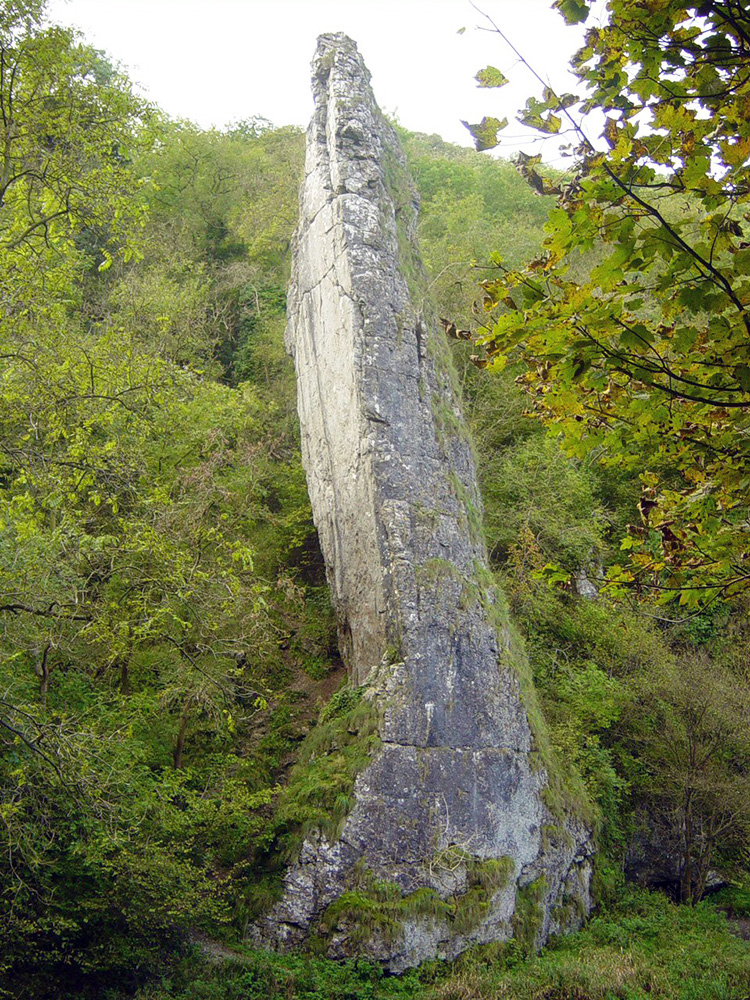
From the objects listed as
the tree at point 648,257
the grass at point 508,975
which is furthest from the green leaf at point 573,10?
the grass at point 508,975

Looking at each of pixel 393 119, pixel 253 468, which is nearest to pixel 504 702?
pixel 253 468

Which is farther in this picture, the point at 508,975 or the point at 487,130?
the point at 508,975

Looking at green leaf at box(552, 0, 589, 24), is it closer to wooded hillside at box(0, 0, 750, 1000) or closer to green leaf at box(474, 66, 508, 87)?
green leaf at box(474, 66, 508, 87)

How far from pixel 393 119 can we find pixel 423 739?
2937cm

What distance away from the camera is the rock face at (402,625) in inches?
390

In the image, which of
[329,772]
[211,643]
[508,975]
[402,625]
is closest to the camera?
[508,975]

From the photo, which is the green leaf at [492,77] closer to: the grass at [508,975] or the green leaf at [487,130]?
the green leaf at [487,130]

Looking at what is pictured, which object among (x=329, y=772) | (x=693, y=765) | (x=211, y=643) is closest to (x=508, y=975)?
(x=329, y=772)

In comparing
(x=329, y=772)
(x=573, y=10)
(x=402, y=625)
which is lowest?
(x=329, y=772)

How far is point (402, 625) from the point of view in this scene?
38.1 ft

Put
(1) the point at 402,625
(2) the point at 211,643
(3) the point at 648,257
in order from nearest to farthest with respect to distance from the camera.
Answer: (3) the point at 648,257 → (2) the point at 211,643 → (1) the point at 402,625

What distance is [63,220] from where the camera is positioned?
26.3 ft

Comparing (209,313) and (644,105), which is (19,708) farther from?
(209,313)

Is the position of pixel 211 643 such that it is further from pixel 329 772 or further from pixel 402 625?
pixel 402 625
